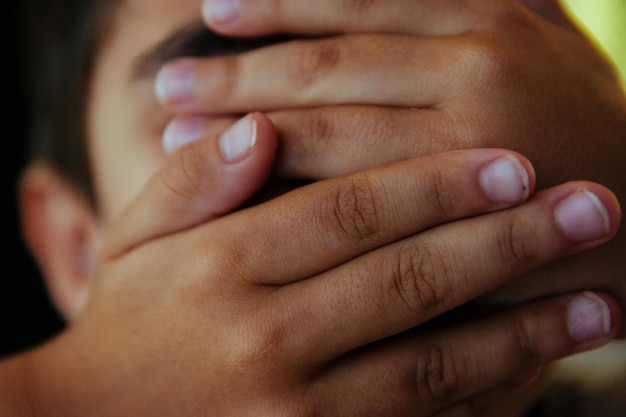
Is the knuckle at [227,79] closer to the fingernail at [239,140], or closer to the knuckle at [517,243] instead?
the fingernail at [239,140]

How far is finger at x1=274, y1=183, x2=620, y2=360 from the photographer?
0.66m

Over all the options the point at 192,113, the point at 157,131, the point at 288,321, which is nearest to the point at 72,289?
the point at 157,131

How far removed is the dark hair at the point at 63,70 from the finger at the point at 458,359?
2.56 feet

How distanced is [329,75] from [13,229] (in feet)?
4.08

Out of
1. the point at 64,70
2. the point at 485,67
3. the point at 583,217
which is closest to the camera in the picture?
the point at 583,217

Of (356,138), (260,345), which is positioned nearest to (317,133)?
(356,138)

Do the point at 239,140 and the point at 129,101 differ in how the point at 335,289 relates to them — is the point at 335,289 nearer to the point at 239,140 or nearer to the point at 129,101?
the point at 239,140

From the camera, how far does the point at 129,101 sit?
108 cm

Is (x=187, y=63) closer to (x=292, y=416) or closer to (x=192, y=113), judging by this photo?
(x=192, y=113)

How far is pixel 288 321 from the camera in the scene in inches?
28.2

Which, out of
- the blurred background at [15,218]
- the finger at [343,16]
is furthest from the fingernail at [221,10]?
the blurred background at [15,218]

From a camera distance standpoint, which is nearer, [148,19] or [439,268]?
[439,268]

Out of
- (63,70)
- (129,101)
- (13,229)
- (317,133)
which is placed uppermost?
(317,133)

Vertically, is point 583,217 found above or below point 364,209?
above
